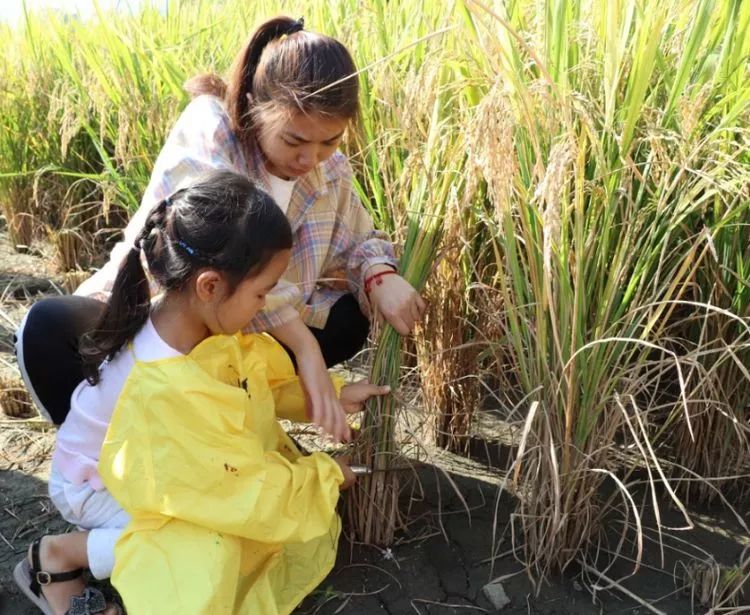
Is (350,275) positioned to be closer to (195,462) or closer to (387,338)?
(387,338)

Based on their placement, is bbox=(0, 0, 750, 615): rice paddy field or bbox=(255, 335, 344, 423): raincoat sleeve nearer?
bbox=(0, 0, 750, 615): rice paddy field

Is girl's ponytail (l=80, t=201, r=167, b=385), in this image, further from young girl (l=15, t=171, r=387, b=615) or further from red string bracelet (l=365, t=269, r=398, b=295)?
red string bracelet (l=365, t=269, r=398, b=295)

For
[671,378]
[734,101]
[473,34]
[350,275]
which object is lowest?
[671,378]

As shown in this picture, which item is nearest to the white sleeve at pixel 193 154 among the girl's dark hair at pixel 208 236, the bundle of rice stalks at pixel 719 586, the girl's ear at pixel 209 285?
the girl's dark hair at pixel 208 236

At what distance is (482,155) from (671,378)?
837 millimetres

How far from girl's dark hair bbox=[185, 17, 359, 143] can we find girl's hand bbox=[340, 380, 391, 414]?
1.74 feet

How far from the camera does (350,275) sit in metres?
1.83

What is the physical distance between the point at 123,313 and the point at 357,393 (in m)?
Answer: 0.48

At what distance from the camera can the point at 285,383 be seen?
171 centimetres

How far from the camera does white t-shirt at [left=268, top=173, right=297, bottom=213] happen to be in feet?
5.57

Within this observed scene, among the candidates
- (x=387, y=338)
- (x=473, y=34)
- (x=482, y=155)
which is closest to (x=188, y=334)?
(x=387, y=338)

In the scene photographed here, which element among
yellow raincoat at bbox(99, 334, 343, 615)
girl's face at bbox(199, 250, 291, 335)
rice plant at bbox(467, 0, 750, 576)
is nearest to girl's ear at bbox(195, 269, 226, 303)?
girl's face at bbox(199, 250, 291, 335)

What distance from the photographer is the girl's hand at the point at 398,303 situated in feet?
5.24

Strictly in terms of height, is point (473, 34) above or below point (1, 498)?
above
